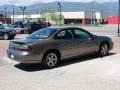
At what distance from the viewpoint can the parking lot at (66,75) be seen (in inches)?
328

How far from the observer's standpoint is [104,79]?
357 inches

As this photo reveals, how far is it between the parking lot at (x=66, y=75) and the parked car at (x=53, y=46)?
38cm

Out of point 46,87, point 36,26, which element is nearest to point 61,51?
point 46,87

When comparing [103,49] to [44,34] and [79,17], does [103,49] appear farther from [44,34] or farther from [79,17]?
[79,17]

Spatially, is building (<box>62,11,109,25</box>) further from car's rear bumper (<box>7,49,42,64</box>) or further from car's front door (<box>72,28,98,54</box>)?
car's rear bumper (<box>7,49,42,64</box>)

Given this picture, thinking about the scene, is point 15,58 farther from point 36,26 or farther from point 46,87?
point 36,26

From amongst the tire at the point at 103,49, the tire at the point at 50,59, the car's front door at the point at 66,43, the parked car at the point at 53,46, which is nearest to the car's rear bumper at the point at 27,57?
the parked car at the point at 53,46

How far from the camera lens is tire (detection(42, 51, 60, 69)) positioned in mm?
11094

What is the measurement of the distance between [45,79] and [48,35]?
2.79m

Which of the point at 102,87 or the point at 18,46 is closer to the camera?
the point at 102,87

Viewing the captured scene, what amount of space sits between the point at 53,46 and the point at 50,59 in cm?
49

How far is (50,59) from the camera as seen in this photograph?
1121 centimetres

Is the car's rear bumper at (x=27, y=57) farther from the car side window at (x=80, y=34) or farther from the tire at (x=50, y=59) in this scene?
the car side window at (x=80, y=34)

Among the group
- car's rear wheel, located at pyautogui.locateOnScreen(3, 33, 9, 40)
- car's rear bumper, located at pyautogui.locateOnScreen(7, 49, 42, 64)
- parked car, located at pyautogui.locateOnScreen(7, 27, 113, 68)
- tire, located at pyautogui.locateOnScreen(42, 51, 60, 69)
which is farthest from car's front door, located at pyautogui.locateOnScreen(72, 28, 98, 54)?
car's rear wheel, located at pyautogui.locateOnScreen(3, 33, 9, 40)
